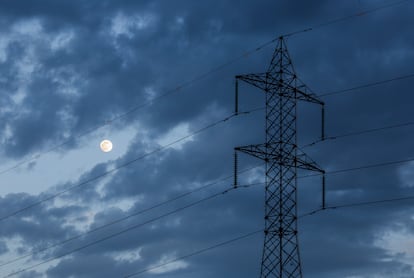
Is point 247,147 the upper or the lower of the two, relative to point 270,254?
upper

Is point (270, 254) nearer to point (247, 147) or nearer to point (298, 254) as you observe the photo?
point (298, 254)

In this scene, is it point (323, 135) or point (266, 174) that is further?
point (323, 135)

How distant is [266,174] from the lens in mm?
55312

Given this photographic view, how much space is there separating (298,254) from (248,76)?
13.3 metres

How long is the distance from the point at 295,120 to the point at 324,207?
23.0ft

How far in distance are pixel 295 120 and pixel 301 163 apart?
3.44 meters

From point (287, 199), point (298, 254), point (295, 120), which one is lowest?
point (298, 254)

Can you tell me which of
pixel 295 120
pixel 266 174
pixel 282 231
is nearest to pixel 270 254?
pixel 282 231

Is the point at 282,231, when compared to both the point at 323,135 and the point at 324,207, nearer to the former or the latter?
the point at 324,207

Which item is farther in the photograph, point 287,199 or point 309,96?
point 309,96

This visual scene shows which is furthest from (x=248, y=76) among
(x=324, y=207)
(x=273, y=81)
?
(x=324, y=207)

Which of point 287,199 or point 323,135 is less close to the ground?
point 323,135

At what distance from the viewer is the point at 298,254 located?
53.5 m

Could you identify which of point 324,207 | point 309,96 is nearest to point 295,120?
point 309,96
